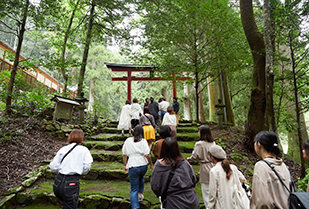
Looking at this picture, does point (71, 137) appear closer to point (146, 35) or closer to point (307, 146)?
point (307, 146)

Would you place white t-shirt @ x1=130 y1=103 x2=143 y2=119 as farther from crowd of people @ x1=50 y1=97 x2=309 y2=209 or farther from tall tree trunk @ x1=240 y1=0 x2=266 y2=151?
tall tree trunk @ x1=240 y1=0 x2=266 y2=151

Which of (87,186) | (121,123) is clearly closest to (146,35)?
(121,123)

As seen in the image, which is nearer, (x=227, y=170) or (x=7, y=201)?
(x=227, y=170)

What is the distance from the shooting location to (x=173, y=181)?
1989 millimetres

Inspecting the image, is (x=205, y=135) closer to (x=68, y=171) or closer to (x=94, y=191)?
(x=68, y=171)

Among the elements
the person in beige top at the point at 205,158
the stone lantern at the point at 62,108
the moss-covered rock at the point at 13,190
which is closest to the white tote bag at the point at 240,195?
the person in beige top at the point at 205,158

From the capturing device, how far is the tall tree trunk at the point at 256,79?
626cm

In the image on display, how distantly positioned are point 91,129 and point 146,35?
5.72 metres

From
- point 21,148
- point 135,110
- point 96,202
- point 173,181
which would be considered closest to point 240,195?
point 173,181

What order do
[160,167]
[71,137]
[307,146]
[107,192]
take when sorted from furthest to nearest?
1. [107,192]
2. [71,137]
3. [160,167]
4. [307,146]

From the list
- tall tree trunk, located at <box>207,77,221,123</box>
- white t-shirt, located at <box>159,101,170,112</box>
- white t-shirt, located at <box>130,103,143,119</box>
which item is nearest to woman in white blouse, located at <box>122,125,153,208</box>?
white t-shirt, located at <box>130,103,143,119</box>

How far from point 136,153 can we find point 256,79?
5.71m

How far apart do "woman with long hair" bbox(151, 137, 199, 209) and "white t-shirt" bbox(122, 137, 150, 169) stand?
1226 mm

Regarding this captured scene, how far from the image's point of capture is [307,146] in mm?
1930
